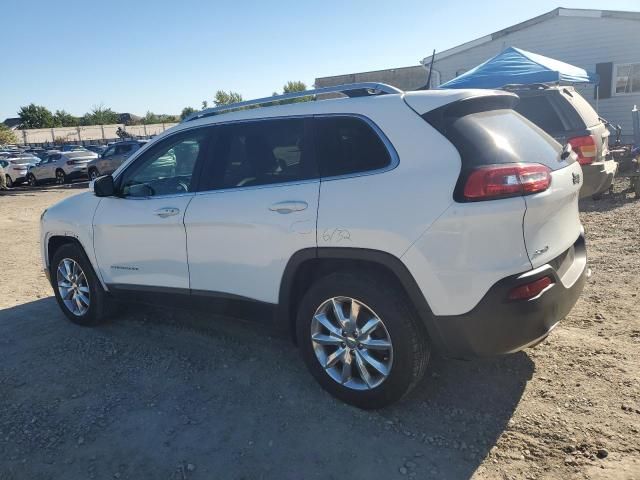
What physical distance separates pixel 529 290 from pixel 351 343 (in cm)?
105

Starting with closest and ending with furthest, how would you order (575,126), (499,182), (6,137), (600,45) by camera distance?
(499,182), (575,126), (600,45), (6,137)

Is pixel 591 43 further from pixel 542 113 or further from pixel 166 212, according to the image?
pixel 166 212

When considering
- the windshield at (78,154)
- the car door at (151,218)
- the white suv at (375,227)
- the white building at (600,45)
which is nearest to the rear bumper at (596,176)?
the white suv at (375,227)

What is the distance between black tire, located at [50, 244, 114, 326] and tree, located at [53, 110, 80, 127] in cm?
9109

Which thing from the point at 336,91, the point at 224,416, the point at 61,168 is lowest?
the point at 224,416

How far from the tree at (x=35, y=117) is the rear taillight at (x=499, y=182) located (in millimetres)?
92486

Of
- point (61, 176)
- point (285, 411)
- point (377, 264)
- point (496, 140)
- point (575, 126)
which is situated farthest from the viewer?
point (61, 176)

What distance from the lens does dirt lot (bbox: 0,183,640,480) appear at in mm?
2629

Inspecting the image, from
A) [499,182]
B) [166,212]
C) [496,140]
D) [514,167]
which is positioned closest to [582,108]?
[496,140]

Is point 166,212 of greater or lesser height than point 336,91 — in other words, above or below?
below

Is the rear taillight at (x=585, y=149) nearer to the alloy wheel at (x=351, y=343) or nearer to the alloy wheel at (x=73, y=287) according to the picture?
the alloy wheel at (x=351, y=343)

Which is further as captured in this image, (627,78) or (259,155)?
(627,78)

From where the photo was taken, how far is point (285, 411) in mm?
3135

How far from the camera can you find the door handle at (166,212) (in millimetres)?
3706
